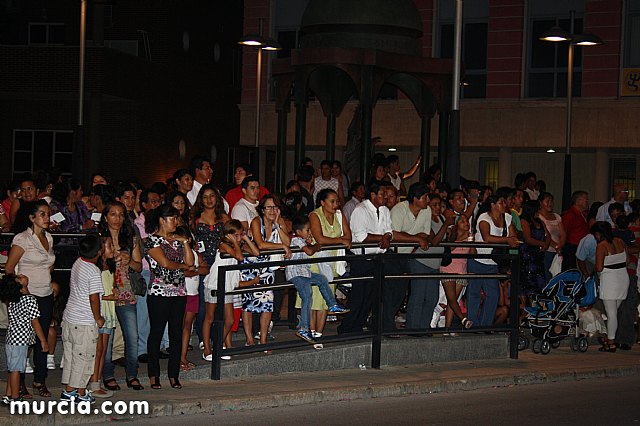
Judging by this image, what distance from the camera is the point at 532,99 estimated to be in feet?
123

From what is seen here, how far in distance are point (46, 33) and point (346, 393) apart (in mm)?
32643

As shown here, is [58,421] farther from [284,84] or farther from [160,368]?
[284,84]

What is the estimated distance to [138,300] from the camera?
1259 centimetres

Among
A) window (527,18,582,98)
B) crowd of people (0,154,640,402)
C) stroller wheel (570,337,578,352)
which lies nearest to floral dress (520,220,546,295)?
crowd of people (0,154,640,402)

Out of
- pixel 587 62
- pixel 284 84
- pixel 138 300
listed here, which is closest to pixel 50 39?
pixel 587 62

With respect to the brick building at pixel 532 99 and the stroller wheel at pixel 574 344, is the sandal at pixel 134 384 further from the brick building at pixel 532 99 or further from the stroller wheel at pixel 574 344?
the brick building at pixel 532 99

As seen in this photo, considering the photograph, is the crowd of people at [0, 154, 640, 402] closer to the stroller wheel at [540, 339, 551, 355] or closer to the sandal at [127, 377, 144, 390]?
the sandal at [127, 377, 144, 390]

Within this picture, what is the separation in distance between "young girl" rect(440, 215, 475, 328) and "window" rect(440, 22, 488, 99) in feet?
76.3

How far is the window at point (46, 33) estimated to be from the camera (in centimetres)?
4228

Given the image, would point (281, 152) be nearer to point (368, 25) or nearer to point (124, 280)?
point (368, 25)

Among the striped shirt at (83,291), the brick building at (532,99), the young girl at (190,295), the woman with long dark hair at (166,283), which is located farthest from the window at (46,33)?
the striped shirt at (83,291)

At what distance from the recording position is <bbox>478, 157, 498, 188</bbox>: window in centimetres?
4000

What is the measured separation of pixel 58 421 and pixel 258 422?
5.76ft

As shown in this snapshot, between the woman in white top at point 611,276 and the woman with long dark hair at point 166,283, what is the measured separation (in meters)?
7.05
